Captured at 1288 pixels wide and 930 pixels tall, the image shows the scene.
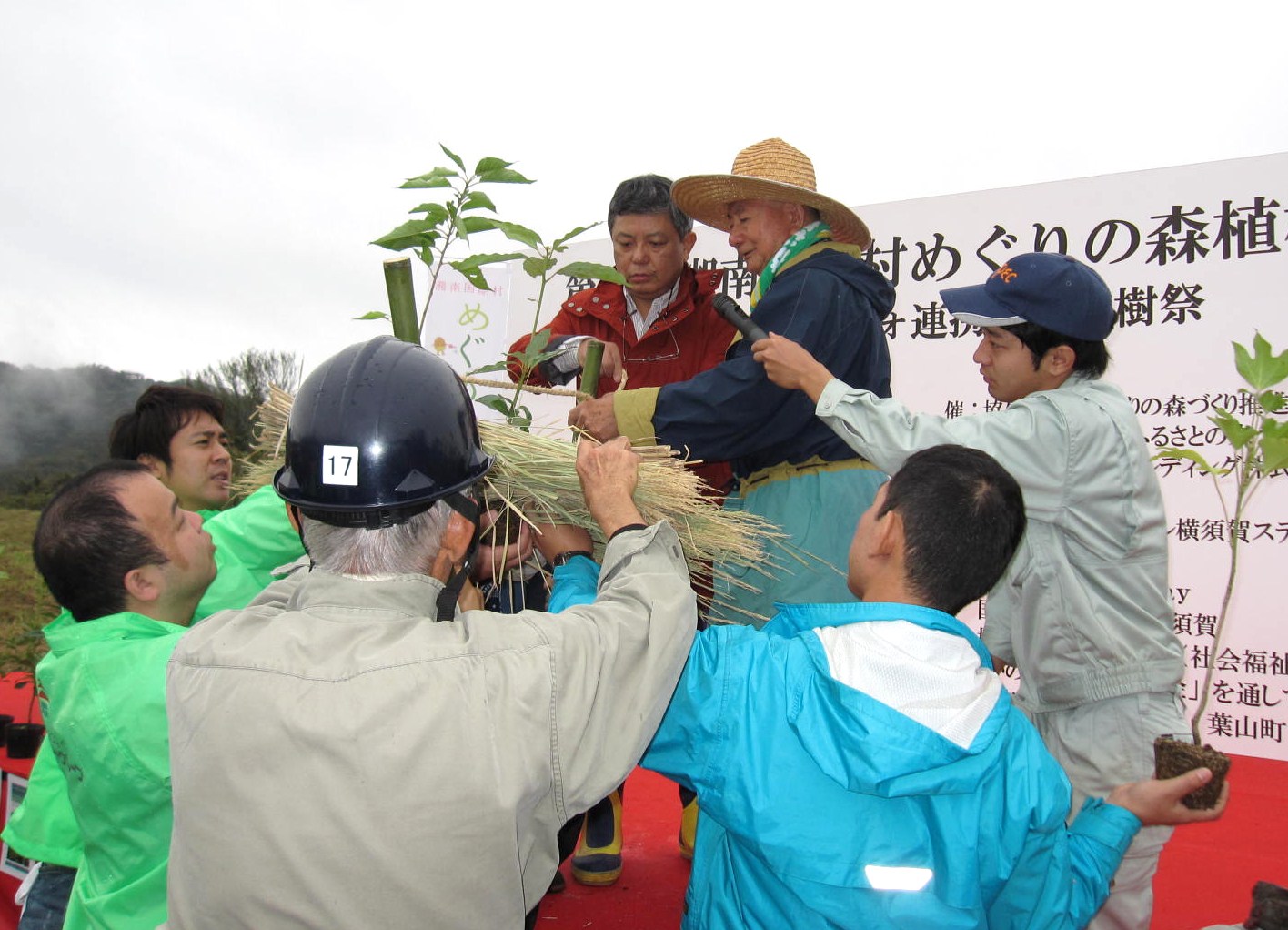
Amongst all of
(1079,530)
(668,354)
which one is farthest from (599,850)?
(1079,530)

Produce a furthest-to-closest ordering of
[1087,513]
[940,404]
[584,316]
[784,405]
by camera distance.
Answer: [940,404], [584,316], [784,405], [1087,513]

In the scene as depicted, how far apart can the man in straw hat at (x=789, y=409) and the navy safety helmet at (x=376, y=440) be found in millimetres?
928

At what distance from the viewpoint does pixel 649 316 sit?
295 cm

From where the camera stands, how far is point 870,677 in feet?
4.02

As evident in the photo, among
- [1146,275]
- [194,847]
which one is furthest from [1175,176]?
[194,847]

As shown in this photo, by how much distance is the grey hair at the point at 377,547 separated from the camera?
112 cm

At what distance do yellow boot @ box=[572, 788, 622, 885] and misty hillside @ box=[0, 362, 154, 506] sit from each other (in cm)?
504

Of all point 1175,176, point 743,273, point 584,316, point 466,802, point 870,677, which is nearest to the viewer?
point 466,802

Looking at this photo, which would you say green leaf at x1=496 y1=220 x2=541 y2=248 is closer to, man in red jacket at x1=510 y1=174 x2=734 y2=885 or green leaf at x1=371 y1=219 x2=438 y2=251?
green leaf at x1=371 y1=219 x2=438 y2=251

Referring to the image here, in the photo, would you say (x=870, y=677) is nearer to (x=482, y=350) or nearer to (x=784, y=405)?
(x=784, y=405)

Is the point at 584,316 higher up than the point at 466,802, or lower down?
higher up

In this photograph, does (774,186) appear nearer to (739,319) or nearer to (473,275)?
(739,319)

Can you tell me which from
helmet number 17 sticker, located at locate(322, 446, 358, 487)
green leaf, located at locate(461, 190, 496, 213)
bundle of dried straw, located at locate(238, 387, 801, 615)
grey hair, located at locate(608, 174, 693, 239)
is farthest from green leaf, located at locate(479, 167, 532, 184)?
grey hair, located at locate(608, 174, 693, 239)

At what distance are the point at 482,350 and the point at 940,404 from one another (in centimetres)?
278
